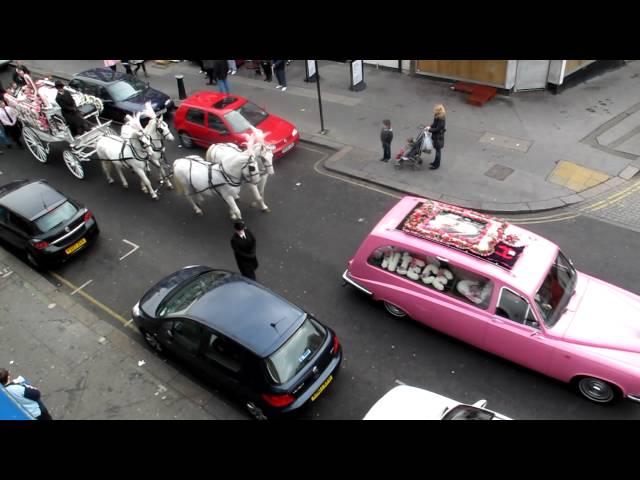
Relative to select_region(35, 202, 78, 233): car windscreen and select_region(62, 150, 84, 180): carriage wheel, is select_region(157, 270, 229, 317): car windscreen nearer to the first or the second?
select_region(35, 202, 78, 233): car windscreen

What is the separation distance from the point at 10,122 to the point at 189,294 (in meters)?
10.8

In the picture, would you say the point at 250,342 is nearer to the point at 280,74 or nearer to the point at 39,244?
the point at 39,244

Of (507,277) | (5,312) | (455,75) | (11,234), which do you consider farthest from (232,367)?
(455,75)

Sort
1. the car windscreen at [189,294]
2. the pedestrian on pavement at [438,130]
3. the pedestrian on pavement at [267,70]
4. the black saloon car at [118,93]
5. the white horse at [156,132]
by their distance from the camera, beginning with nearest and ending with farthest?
the car windscreen at [189,294] → the white horse at [156,132] → the pedestrian on pavement at [438,130] → the black saloon car at [118,93] → the pedestrian on pavement at [267,70]

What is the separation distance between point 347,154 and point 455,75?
5.74m

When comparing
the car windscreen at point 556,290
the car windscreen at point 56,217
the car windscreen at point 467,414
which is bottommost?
the car windscreen at point 467,414

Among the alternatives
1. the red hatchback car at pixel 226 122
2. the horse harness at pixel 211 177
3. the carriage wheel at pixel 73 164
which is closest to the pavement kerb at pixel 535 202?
the red hatchback car at pixel 226 122

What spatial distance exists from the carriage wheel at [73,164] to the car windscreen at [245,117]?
4.21 meters

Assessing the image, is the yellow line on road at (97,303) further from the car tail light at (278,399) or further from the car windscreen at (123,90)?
the car windscreen at (123,90)

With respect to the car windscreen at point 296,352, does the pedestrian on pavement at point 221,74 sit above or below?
above

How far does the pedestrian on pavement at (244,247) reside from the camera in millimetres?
8891
